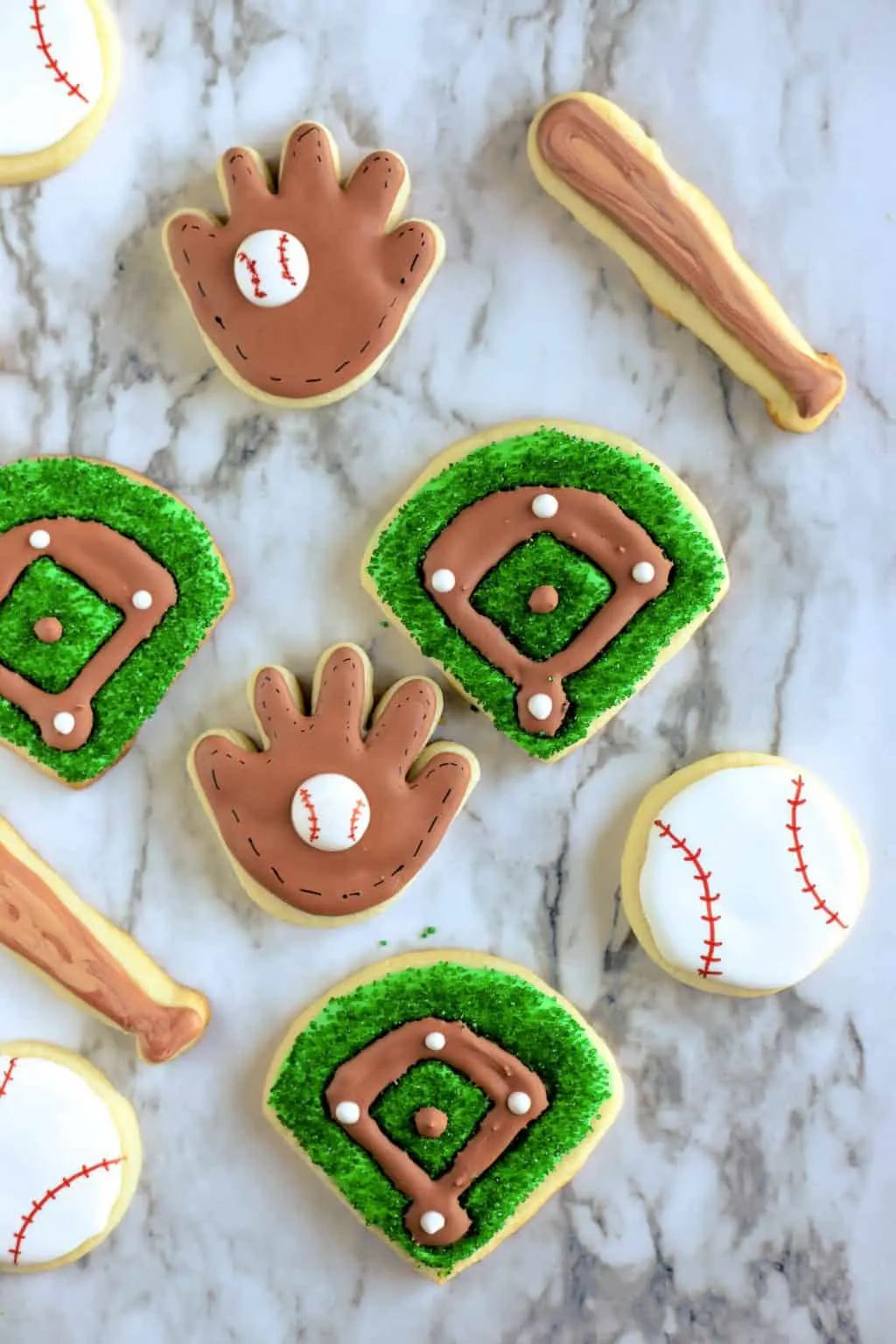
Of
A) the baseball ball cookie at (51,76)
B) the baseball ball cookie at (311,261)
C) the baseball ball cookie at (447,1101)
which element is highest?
the baseball ball cookie at (51,76)

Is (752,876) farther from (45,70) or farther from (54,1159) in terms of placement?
(45,70)

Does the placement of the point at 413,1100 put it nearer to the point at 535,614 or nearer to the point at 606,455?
the point at 535,614

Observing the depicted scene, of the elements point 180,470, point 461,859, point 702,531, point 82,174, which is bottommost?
point 461,859

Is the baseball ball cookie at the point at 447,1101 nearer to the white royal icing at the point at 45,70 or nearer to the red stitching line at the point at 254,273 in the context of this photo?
the red stitching line at the point at 254,273

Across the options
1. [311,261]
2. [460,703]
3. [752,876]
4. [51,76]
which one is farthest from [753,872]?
[51,76]

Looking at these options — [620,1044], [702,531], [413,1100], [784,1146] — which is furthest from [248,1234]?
[702,531]

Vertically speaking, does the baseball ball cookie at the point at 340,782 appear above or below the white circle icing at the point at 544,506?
below

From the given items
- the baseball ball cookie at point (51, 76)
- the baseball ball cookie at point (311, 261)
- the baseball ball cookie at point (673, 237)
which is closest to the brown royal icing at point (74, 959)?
the baseball ball cookie at point (311, 261)
